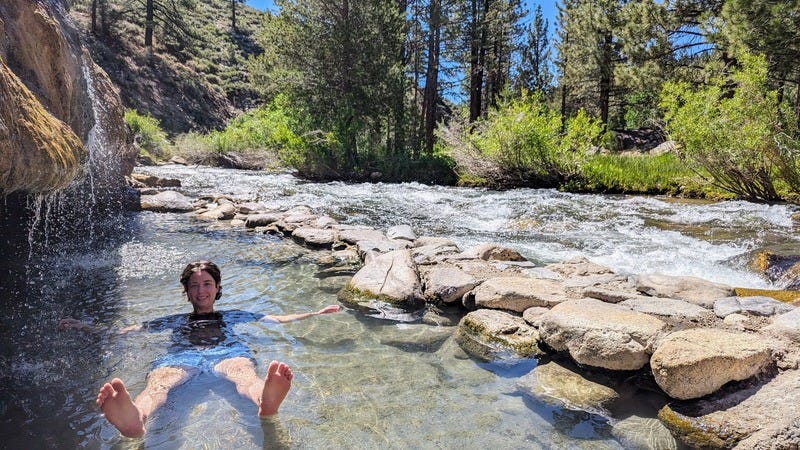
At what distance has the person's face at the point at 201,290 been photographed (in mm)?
3818

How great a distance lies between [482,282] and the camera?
4602 mm

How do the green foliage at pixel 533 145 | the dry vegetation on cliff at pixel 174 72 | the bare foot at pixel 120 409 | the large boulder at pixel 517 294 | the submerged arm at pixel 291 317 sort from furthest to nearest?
the dry vegetation on cliff at pixel 174 72 → the green foliage at pixel 533 145 → the large boulder at pixel 517 294 → the submerged arm at pixel 291 317 → the bare foot at pixel 120 409

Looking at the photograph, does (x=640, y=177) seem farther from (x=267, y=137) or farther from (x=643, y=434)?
(x=267, y=137)

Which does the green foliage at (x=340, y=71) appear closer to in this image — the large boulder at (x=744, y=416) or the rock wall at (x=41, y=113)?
the rock wall at (x=41, y=113)

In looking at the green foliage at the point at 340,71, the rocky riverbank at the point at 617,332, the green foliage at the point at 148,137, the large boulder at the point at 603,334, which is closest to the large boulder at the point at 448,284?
the rocky riverbank at the point at 617,332

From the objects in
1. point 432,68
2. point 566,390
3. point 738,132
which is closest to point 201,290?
point 566,390

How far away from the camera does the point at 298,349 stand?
3.62 m

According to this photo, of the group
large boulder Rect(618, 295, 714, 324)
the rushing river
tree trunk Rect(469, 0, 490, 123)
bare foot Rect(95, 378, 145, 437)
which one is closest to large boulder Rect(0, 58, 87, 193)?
the rushing river

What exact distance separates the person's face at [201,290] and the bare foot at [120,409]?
1582 mm

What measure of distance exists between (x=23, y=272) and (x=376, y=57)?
1437 cm

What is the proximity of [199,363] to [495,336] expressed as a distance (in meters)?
2.16

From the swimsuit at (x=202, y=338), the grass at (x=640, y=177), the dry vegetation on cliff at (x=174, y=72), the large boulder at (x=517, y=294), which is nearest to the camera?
the swimsuit at (x=202, y=338)

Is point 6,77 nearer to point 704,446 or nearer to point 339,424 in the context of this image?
point 339,424

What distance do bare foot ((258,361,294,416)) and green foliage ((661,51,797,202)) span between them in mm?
9658
